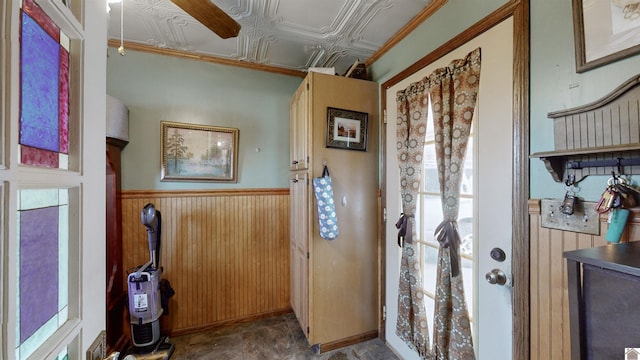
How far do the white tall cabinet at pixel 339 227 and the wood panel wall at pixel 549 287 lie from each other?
46.1 inches

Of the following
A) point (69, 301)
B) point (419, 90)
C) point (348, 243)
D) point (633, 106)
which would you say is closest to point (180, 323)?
point (348, 243)

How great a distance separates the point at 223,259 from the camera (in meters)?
2.39

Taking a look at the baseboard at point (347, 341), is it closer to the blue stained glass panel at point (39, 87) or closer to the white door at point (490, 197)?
the white door at point (490, 197)

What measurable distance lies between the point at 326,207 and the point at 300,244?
0.52 m

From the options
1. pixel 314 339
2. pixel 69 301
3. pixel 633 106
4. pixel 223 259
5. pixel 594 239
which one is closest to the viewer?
pixel 69 301

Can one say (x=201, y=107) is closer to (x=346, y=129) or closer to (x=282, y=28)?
(x=282, y=28)

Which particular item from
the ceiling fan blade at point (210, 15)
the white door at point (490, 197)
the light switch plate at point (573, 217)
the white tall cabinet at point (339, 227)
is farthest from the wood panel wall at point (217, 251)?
the light switch plate at point (573, 217)

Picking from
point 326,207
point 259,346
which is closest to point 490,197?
point 326,207

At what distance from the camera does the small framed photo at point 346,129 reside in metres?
1.99

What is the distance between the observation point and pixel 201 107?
7.66 feet

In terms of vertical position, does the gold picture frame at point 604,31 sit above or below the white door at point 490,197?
above

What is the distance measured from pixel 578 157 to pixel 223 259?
2.53 metres

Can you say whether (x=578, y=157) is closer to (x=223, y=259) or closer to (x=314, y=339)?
(x=314, y=339)

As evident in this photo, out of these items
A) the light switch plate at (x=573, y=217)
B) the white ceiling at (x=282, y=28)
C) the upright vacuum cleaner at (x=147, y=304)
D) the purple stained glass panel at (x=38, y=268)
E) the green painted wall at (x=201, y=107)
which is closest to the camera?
the purple stained glass panel at (x=38, y=268)
